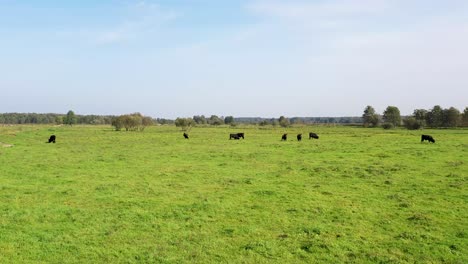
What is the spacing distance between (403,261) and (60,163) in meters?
22.1

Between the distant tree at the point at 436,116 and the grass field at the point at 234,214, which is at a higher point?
the distant tree at the point at 436,116

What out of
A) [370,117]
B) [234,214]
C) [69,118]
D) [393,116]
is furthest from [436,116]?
[69,118]

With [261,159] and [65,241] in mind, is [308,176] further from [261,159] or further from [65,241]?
[65,241]

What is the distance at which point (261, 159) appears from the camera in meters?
27.3

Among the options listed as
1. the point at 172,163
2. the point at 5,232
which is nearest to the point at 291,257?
the point at 5,232

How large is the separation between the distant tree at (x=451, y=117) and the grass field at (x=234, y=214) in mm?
98535

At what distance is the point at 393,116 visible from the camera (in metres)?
115

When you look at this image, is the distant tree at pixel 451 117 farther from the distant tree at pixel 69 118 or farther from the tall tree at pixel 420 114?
the distant tree at pixel 69 118

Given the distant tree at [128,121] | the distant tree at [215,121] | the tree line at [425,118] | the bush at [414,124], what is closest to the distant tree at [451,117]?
the tree line at [425,118]

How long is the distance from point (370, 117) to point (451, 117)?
76.3ft

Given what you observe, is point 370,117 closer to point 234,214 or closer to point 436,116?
point 436,116

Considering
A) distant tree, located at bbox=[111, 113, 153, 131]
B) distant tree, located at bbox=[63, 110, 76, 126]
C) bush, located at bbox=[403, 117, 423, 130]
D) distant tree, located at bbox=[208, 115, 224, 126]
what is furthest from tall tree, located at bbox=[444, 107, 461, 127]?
distant tree, located at bbox=[63, 110, 76, 126]

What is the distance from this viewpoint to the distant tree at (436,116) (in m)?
110

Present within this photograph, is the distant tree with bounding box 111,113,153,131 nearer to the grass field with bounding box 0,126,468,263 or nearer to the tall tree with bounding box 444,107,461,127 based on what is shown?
the grass field with bounding box 0,126,468,263
